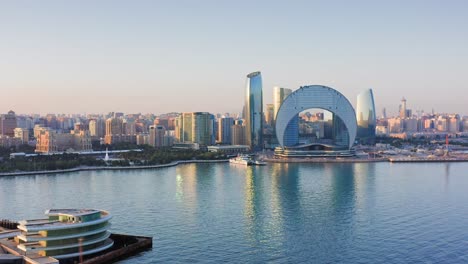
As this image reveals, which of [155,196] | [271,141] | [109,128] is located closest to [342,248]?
[155,196]

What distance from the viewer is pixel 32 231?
27.8 feet

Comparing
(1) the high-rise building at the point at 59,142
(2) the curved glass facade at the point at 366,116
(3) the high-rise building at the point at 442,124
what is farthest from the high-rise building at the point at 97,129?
(3) the high-rise building at the point at 442,124

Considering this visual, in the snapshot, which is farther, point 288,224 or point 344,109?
point 344,109

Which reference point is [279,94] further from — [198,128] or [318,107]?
[318,107]

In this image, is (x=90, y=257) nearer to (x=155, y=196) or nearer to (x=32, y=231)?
(x=32, y=231)

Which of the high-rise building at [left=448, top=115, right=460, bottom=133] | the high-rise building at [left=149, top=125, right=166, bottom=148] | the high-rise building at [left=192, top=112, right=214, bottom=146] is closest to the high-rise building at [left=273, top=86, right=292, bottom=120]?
the high-rise building at [left=192, top=112, right=214, bottom=146]

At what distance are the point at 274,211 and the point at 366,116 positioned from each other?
108ft

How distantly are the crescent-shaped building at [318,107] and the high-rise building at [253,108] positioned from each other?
16.0 ft

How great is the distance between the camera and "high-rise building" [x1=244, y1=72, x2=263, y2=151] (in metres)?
35.6

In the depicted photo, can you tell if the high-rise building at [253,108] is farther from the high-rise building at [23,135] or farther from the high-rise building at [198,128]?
the high-rise building at [23,135]

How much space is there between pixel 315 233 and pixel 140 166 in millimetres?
15452

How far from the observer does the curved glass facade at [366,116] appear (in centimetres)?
4369

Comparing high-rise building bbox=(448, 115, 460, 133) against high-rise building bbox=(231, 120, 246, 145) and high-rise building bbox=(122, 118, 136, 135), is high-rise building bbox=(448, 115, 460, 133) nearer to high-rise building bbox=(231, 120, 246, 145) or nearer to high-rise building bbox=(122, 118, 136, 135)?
high-rise building bbox=(231, 120, 246, 145)

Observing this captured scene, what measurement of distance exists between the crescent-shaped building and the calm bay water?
866 centimetres
